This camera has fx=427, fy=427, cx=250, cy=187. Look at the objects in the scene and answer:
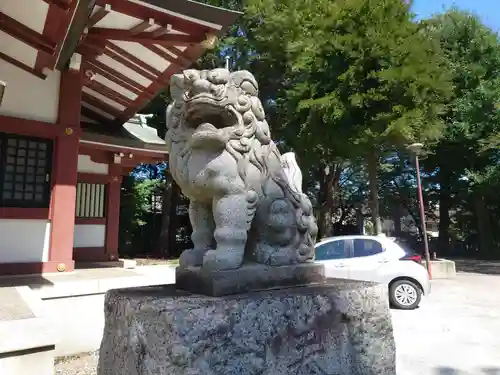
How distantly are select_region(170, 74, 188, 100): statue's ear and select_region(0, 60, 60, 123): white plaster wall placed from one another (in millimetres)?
5131

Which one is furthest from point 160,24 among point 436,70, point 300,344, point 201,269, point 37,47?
point 436,70

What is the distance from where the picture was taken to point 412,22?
1299 centimetres

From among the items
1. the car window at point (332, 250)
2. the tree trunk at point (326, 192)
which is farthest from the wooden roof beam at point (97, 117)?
the tree trunk at point (326, 192)

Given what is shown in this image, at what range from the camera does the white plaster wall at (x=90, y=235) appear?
9.31 metres

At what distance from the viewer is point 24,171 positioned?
22.0 ft

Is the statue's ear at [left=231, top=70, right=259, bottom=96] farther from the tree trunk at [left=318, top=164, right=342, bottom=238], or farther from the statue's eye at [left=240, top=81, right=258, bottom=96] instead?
the tree trunk at [left=318, top=164, right=342, bottom=238]

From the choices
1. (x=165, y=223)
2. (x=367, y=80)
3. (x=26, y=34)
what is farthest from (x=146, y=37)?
(x=165, y=223)

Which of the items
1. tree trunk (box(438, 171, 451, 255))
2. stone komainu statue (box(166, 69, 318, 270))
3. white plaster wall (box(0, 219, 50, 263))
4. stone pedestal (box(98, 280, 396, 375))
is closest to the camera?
stone pedestal (box(98, 280, 396, 375))

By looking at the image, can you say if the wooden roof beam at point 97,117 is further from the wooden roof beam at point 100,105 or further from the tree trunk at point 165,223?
the tree trunk at point 165,223

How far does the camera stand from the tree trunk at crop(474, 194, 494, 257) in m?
20.5

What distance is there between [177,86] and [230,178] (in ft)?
2.10

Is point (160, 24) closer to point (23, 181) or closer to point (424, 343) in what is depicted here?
point (23, 181)

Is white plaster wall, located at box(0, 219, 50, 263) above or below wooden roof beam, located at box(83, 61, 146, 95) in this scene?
below

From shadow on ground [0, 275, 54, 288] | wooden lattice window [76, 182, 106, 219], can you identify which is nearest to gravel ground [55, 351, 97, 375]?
shadow on ground [0, 275, 54, 288]
